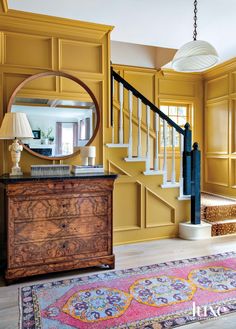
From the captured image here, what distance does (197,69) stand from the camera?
105 inches

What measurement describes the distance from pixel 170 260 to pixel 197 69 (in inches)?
79.6

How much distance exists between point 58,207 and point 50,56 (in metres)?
1.76

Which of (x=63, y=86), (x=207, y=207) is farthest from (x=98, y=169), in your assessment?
(x=207, y=207)

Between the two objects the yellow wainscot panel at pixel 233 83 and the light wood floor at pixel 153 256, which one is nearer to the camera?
the light wood floor at pixel 153 256

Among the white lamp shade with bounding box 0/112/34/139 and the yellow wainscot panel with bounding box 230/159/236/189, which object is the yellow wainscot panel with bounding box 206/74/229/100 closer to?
the yellow wainscot panel with bounding box 230/159/236/189

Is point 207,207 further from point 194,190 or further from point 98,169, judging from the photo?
point 98,169

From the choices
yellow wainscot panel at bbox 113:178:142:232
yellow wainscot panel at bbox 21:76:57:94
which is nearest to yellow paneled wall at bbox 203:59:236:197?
yellow wainscot panel at bbox 113:178:142:232

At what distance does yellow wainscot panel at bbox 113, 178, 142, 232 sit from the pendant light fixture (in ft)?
5.19

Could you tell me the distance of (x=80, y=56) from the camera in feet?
10.8

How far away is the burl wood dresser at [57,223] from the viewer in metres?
2.45

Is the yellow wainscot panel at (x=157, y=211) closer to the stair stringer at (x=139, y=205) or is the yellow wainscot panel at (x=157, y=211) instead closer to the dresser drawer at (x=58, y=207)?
the stair stringer at (x=139, y=205)

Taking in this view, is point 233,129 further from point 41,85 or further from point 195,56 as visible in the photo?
point 41,85

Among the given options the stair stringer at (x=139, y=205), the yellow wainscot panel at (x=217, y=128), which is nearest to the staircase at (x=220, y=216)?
the stair stringer at (x=139, y=205)

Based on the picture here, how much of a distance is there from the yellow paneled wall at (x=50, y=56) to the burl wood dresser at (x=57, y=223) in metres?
0.68
